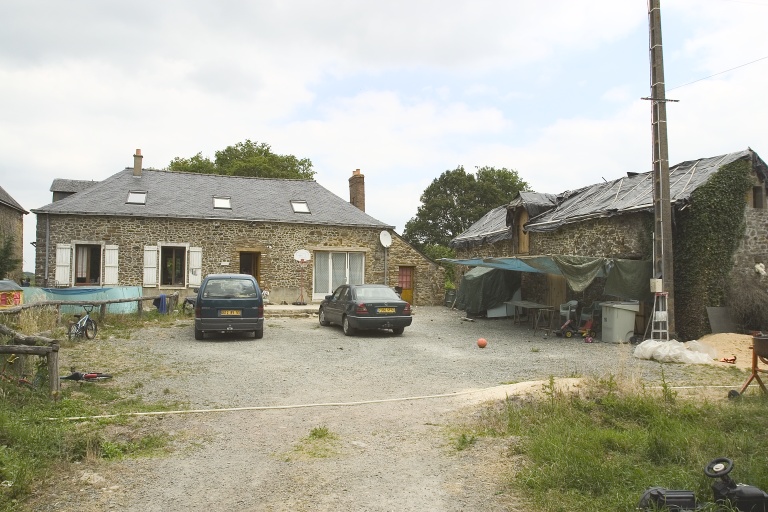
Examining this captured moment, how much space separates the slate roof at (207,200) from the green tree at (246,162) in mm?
14751

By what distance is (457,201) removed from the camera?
45250 millimetres

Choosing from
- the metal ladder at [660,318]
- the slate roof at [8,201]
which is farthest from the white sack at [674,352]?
the slate roof at [8,201]

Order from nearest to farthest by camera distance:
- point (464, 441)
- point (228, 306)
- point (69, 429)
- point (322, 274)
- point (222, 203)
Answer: point (464, 441) < point (69, 429) < point (228, 306) < point (222, 203) < point (322, 274)

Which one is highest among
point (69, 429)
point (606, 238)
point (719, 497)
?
point (606, 238)

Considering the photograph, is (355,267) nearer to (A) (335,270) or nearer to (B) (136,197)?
(A) (335,270)

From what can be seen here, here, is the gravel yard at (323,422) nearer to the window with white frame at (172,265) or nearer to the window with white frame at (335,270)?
the window with white frame at (172,265)

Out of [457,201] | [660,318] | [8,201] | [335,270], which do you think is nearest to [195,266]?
[335,270]

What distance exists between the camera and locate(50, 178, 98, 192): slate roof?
25153mm

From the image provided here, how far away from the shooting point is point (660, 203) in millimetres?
12586

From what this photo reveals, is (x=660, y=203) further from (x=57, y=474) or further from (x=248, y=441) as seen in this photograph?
(x=57, y=474)

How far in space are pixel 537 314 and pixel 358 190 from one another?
43.4 ft

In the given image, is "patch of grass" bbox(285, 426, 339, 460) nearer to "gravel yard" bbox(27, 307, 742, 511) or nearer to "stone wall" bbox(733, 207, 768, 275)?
"gravel yard" bbox(27, 307, 742, 511)

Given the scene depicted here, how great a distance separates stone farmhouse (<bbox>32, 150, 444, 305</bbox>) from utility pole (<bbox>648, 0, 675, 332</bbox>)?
42.1 ft

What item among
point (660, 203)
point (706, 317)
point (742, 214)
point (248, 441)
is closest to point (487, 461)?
point (248, 441)
